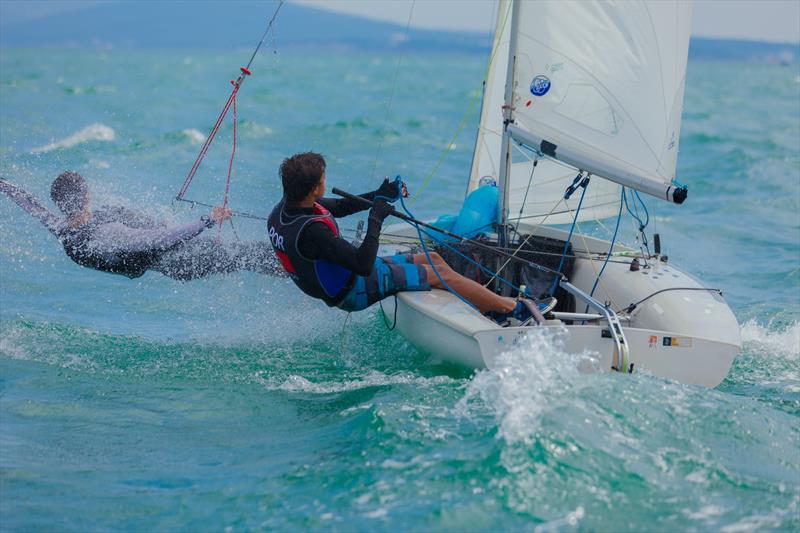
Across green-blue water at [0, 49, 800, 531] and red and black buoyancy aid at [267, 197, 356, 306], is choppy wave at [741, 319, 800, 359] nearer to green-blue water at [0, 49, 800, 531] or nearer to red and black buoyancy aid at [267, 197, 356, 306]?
green-blue water at [0, 49, 800, 531]

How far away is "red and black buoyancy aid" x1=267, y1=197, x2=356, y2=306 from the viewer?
4.44 m

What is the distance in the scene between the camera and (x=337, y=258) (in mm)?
4340

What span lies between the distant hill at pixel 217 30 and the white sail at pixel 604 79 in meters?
1.14

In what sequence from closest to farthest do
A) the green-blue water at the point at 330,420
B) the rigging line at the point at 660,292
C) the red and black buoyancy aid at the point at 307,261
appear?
the green-blue water at the point at 330,420 < the red and black buoyancy aid at the point at 307,261 < the rigging line at the point at 660,292

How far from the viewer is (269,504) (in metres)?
3.35

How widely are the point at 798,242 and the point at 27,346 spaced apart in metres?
7.39

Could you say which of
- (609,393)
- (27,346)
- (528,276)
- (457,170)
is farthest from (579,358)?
(457,170)

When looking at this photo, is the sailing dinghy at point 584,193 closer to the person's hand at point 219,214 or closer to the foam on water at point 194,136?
the person's hand at point 219,214

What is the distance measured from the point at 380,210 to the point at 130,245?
5.82 ft

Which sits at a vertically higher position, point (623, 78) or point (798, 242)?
point (623, 78)

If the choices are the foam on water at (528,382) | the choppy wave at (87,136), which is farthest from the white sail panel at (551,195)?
the choppy wave at (87,136)

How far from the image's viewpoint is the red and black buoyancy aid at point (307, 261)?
4441 mm

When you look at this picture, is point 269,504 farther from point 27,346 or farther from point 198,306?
point 198,306

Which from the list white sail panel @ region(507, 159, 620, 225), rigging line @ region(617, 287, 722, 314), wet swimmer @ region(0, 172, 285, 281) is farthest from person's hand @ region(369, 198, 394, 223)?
white sail panel @ region(507, 159, 620, 225)
